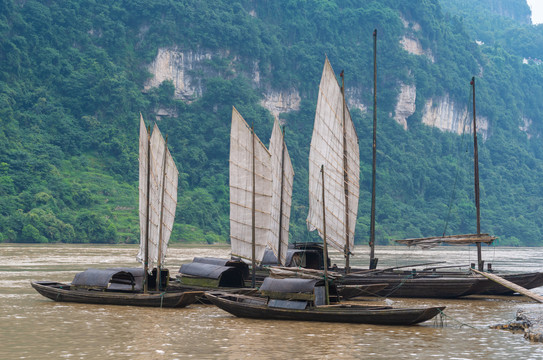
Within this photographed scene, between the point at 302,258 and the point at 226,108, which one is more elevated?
the point at 226,108

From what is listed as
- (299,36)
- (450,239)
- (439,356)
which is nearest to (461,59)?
(299,36)

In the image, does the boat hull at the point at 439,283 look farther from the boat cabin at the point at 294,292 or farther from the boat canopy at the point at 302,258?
the boat cabin at the point at 294,292

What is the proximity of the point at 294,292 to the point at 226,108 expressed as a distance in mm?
95388

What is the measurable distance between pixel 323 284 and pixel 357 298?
5677 millimetres

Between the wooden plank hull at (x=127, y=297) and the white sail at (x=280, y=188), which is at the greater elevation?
the white sail at (x=280, y=188)

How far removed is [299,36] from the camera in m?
136

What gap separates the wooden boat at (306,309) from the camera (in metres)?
17.0

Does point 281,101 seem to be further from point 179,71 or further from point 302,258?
point 302,258

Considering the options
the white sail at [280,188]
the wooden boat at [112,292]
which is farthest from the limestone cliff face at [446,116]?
the wooden boat at [112,292]

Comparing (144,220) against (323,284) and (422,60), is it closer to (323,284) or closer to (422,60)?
(323,284)

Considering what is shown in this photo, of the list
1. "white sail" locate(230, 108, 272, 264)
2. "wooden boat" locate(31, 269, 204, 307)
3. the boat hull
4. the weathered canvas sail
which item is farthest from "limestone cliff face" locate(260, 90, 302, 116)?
"wooden boat" locate(31, 269, 204, 307)

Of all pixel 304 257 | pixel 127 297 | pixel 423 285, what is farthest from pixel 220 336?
pixel 304 257

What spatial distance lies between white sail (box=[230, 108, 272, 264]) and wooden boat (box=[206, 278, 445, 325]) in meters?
3.74

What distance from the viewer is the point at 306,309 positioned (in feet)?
57.5
